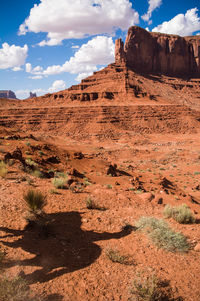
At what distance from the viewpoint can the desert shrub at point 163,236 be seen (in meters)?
4.09

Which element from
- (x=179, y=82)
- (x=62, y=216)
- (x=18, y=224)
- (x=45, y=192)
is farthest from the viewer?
(x=179, y=82)

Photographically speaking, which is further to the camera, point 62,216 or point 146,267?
point 62,216

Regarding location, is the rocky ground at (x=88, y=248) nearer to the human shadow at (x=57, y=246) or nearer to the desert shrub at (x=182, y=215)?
the human shadow at (x=57, y=246)

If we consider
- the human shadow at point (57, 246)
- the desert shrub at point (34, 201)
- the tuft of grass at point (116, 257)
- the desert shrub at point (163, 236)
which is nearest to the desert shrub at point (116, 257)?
the tuft of grass at point (116, 257)

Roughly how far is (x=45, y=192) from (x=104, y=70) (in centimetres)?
6298

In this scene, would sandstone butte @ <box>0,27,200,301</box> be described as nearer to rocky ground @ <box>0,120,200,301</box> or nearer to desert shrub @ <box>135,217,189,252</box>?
rocky ground @ <box>0,120,200,301</box>

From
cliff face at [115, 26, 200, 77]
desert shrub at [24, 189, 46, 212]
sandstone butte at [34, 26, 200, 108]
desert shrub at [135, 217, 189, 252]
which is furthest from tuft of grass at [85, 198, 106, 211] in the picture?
cliff face at [115, 26, 200, 77]

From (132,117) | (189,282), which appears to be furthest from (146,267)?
(132,117)

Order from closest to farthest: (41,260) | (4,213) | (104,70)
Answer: (41,260) < (4,213) < (104,70)

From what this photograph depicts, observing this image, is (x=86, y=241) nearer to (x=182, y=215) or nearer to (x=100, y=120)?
(x=182, y=215)

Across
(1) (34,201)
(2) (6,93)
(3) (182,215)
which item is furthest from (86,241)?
(2) (6,93)

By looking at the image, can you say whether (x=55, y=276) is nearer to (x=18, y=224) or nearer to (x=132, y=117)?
(x=18, y=224)

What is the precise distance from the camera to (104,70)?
62.5 metres

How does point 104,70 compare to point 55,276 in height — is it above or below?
above
